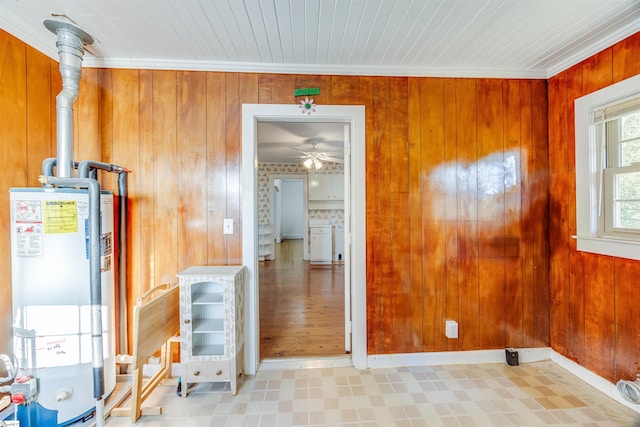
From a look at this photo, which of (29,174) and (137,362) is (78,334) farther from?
(29,174)

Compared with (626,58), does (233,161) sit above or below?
below

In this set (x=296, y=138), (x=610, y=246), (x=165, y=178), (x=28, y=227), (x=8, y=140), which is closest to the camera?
(x=28, y=227)

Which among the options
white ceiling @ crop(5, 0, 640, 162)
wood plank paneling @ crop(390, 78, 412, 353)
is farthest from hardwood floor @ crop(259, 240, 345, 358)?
white ceiling @ crop(5, 0, 640, 162)

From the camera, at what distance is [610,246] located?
74.5 inches

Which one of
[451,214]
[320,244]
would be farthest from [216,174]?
[320,244]

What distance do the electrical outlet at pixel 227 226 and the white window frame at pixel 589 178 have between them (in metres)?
2.72

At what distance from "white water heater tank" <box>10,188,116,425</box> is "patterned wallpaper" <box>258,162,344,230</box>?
494 cm

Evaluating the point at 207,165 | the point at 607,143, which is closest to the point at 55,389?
the point at 207,165

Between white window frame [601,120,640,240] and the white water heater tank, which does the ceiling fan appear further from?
the white water heater tank

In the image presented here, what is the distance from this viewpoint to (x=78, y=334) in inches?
63.9

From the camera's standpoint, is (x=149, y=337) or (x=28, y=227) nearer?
(x=28, y=227)

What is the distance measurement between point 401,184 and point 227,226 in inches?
58.8

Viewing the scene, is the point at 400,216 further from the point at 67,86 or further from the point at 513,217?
the point at 67,86

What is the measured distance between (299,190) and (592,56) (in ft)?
30.6
